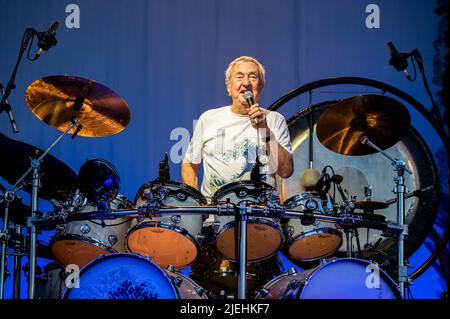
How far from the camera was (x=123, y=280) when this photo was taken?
3.27m

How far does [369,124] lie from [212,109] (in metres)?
1.21

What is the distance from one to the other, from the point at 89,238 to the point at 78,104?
87 centimetres

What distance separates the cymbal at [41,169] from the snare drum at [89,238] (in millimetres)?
393

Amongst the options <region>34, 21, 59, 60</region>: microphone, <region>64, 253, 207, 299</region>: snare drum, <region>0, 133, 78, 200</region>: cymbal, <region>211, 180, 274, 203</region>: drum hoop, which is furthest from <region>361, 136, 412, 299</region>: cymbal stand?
<region>34, 21, 59, 60</region>: microphone

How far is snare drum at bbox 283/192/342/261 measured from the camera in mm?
3834

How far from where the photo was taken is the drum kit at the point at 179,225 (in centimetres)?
336

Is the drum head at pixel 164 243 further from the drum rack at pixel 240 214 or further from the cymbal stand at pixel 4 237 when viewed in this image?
the cymbal stand at pixel 4 237

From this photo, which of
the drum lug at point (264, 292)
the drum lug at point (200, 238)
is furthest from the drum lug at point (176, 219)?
the drum lug at point (264, 292)

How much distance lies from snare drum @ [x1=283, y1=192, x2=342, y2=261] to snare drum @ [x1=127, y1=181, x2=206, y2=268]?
524 millimetres

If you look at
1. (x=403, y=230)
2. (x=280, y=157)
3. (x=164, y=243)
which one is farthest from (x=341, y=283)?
(x=280, y=157)

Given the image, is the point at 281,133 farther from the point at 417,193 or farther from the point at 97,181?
the point at 97,181

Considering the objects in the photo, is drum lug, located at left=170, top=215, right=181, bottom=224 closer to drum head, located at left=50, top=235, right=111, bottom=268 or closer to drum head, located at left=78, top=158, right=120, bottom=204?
drum head, located at left=78, top=158, right=120, bottom=204
